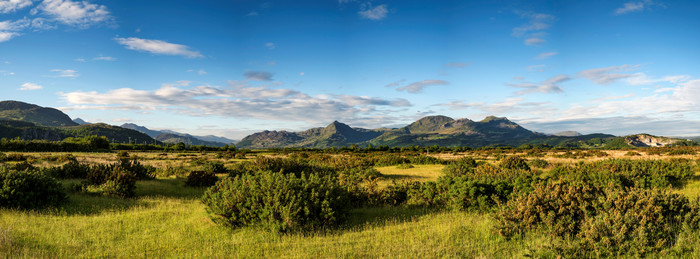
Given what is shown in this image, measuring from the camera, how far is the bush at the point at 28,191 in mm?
10953

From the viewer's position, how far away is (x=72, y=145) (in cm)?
7650

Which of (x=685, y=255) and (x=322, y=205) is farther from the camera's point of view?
(x=322, y=205)

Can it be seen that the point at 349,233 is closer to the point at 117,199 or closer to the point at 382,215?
the point at 382,215

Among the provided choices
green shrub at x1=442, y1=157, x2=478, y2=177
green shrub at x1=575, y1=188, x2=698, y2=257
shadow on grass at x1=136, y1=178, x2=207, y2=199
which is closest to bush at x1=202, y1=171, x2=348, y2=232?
green shrub at x1=575, y1=188, x2=698, y2=257

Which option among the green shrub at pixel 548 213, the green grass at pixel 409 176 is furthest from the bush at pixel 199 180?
the green shrub at pixel 548 213

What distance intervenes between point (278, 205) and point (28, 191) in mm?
9745

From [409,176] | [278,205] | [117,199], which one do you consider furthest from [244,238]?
[409,176]

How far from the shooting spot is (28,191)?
37.4ft

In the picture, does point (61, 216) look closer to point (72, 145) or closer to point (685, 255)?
point (685, 255)

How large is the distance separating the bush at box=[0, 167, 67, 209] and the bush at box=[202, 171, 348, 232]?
274 inches

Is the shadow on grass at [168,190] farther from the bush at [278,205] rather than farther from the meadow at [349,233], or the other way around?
the bush at [278,205]

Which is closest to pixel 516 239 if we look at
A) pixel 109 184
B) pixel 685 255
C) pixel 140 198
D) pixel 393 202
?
pixel 685 255

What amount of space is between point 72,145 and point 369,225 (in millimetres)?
93646

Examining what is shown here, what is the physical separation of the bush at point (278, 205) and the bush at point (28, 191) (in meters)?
6.97
